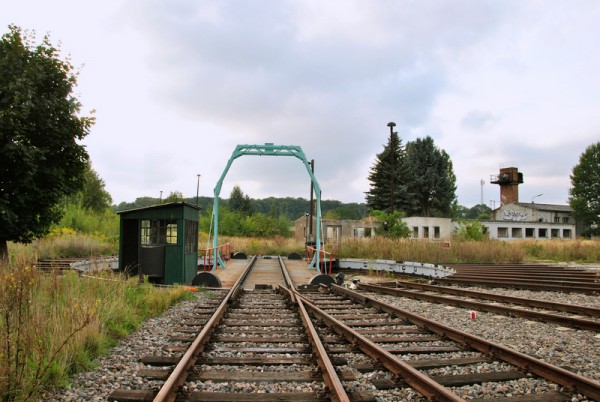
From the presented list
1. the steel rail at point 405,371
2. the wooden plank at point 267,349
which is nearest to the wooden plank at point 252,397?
the steel rail at point 405,371

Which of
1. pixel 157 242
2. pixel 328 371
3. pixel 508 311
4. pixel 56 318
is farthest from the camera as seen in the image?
pixel 157 242

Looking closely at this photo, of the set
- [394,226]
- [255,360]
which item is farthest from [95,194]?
[255,360]

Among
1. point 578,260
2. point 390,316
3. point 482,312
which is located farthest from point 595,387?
point 578,260

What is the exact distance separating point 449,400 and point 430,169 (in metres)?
57.9

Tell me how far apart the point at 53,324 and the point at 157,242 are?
28.8 feet

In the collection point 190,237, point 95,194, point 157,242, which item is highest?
point 95,194

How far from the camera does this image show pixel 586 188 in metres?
63.1

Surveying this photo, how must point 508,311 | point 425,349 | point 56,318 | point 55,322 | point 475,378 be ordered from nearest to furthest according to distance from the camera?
point 475,378, point 55,322, point 56,318, point 425,349, point 508,311

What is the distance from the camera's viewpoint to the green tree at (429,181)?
58750 millimetres

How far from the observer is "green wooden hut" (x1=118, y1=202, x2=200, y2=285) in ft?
44.4

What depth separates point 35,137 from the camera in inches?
492

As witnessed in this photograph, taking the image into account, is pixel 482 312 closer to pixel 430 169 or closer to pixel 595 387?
pixel 595 387

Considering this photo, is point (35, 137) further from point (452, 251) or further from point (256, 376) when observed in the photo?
point (452, 251)

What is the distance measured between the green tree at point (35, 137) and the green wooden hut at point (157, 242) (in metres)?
2.10
